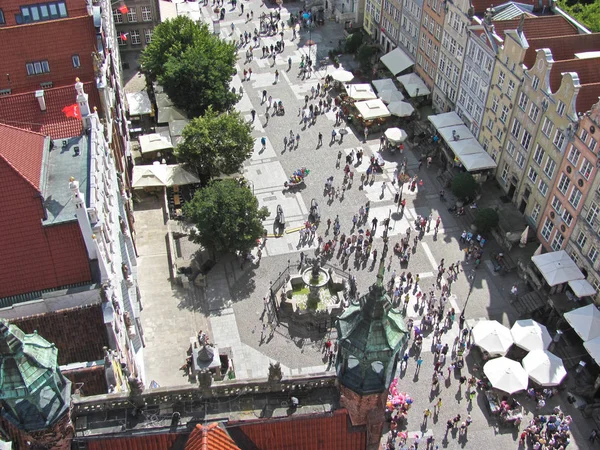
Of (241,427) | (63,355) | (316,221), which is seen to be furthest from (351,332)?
(316,221)

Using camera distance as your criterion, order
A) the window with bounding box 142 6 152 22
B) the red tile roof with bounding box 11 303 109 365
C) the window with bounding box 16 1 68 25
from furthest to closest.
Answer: the window with bounding box 142 6 152 22, the window with bounding box 16 1 68 25, the red tile roof with bounding box 11 303 109 365

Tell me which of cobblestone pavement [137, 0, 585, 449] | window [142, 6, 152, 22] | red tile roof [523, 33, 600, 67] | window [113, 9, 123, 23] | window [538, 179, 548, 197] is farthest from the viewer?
window [142, 6, 152, 22]

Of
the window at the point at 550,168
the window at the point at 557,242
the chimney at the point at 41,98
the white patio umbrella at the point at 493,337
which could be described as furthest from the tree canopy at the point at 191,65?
the white patio umbrella at the point at 493,337

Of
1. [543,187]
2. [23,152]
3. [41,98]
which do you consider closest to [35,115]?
[41,98]

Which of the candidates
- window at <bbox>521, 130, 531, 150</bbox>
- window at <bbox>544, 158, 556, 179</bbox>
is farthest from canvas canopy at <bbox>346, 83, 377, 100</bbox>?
window at <bbox>544, 158, 556, 179</bbox>

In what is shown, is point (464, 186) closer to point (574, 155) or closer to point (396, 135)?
point (574, 155)

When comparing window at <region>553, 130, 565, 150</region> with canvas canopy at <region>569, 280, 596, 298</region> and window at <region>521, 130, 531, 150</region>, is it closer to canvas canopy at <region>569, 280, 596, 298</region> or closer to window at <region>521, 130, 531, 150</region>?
window at <region>521, 130, 531, 150</region>

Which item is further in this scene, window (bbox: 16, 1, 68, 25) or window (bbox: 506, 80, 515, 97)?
window (bbox: 16, 1, 68, 25)
